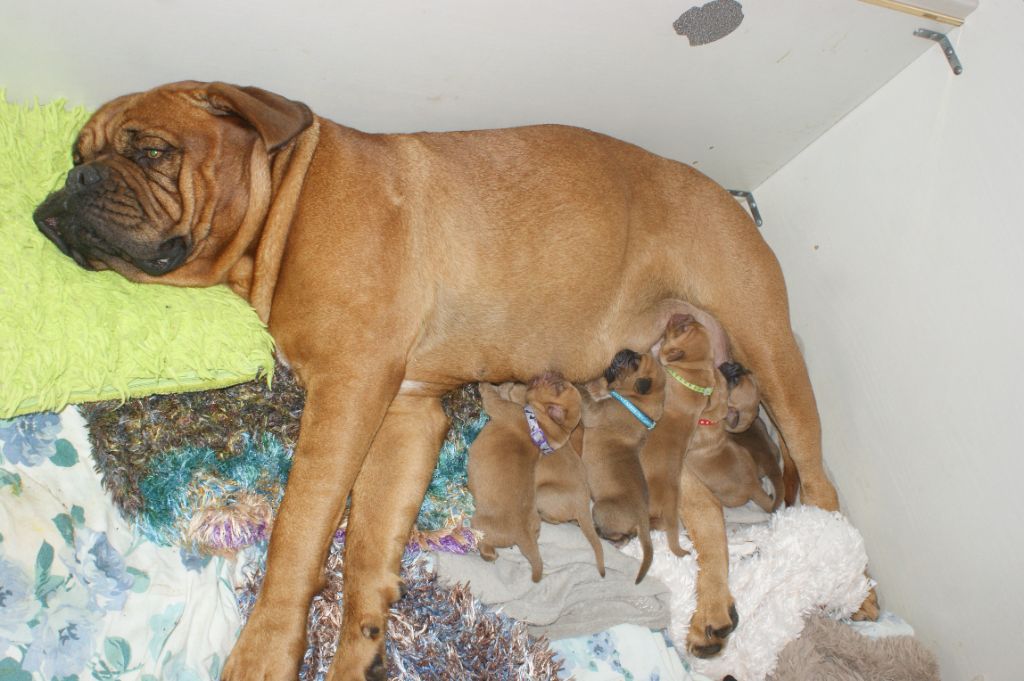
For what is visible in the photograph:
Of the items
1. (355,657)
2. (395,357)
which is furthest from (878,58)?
(355,657)

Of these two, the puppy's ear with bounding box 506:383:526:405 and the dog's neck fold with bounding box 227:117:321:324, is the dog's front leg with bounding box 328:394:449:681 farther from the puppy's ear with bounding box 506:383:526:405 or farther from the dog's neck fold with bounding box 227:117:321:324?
the dog's neck fold with bounding box 227:117:321:324

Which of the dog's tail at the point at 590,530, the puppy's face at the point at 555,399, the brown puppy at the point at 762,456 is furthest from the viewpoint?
the brown puppy at the point at 762,456

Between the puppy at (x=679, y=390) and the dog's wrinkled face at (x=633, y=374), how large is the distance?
69mm

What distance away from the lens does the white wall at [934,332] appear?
117 inches

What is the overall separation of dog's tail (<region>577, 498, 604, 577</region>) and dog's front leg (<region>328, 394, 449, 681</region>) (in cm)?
62

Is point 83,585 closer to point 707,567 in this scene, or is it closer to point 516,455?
point 516,455

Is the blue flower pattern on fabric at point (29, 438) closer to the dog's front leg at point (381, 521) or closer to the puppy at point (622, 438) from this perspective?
the dog's front leg at point (381, 521)

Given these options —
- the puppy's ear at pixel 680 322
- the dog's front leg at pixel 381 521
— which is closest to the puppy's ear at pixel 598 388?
the puppy's ear at pixel 680 322

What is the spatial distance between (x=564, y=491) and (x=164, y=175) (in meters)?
1.85

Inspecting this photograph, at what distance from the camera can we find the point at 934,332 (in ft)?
10.6

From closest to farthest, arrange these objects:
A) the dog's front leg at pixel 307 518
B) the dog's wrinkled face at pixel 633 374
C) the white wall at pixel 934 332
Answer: the dog's front leg at pixel 307 518 < the white wall at pixel 934 332 < the dog's wrinkled face at pixel 633 374

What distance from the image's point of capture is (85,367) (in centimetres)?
255

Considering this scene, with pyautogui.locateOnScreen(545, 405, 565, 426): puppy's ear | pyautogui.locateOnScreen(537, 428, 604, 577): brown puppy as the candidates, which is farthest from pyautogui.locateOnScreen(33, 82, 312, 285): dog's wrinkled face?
pyautogui.locateOnScreen(537, 428, 604, 577): brown puppy

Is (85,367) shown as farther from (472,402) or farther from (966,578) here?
(966,578)
